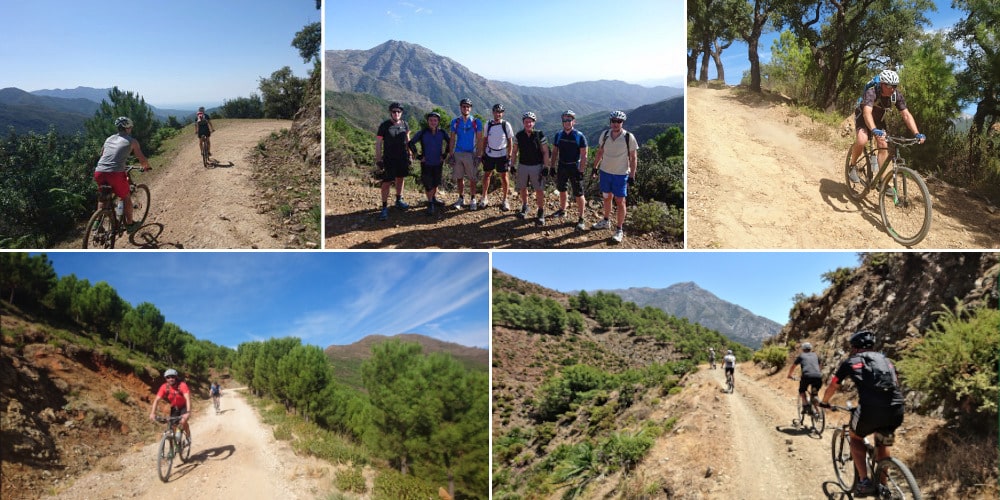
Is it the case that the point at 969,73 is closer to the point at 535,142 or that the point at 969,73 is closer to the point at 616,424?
the point at 535,142

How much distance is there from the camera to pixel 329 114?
10125 millimetres

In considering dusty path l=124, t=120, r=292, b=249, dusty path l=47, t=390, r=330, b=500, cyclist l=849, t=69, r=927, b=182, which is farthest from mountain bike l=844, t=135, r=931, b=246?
dusty path l=124, t=120, r=292, b=249

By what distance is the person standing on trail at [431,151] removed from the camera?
21.3 ft

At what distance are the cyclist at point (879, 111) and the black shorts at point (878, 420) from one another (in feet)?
12.9

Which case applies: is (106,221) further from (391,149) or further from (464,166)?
(464,166)

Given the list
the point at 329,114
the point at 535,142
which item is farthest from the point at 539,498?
the point at 329,114

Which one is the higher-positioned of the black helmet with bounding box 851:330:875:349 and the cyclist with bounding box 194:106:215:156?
the cyclist with bounding box 194:106:215:156

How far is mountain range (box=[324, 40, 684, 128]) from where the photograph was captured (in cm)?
660

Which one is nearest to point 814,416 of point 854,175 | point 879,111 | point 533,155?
point 854,175

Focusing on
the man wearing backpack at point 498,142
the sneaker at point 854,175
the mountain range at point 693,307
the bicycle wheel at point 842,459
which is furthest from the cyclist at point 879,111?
the mountain range at point 693,307

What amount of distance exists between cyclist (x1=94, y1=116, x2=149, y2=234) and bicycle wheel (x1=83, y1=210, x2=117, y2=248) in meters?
0.14

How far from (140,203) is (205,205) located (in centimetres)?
76

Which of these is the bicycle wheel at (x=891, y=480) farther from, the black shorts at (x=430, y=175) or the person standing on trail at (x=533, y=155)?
the black shorts at (x=430, y=175)

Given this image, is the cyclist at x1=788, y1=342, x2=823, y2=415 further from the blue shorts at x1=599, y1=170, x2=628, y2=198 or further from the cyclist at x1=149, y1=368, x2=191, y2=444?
the cyclist at x1=149, y1=368, x2=191, y2=444
